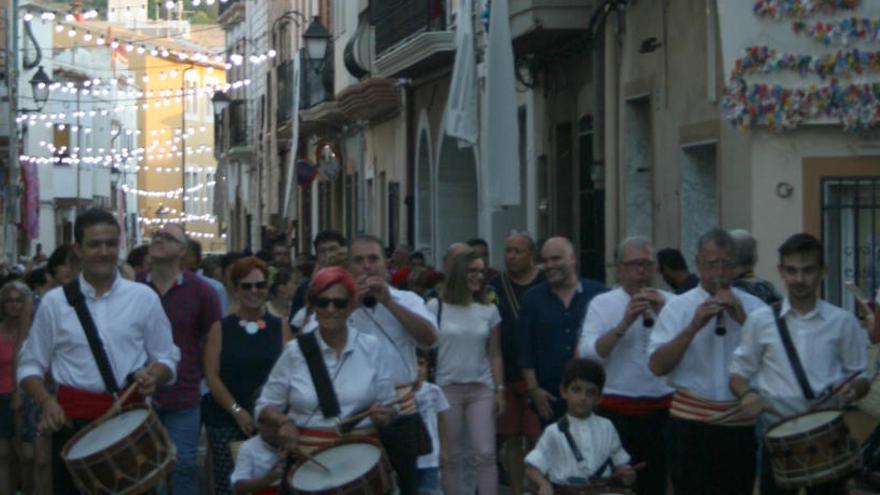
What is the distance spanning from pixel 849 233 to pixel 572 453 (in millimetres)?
A: 6166

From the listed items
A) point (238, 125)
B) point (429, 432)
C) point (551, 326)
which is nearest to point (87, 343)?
point (429, 432)

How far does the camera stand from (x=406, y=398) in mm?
9789

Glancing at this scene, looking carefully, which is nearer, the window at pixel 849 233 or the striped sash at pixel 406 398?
the striped sash at pixel 406 398

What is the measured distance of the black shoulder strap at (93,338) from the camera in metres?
9.20

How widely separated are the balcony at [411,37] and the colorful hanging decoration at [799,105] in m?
11.2

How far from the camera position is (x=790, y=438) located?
8.50m

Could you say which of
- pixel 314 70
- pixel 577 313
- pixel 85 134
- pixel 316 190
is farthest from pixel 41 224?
pixel 577 313

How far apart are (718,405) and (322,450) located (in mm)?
2172

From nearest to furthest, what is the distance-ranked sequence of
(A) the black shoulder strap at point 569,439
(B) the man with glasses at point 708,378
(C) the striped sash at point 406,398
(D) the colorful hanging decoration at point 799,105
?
(A) the black shoulder strap at point 569,439 < (B) the man with glasses at point 708,378 < (C) the striped sash at point 406,398 < (D) the colorful hanging decoration at point 799,105

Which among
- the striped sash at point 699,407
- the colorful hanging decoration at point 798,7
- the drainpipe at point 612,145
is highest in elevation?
the colorful hanging decoration at point 798,7

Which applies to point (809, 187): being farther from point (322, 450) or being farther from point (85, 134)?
point (85, 134)

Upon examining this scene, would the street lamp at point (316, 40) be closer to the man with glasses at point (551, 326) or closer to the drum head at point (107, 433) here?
the man with glasses at point (551, 326)

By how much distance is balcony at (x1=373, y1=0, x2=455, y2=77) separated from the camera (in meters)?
25.8

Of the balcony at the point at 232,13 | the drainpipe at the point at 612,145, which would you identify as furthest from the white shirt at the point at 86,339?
the balcony at the point at 232,13
